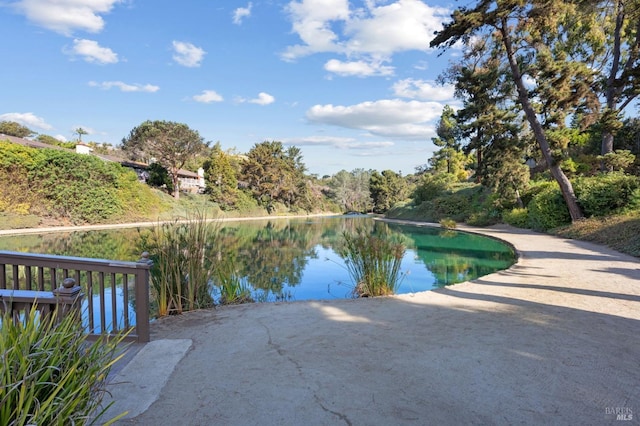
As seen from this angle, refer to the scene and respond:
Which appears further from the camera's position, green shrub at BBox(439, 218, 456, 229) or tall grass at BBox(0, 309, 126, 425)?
green shrub at BBox(439, 218, 456, 229)

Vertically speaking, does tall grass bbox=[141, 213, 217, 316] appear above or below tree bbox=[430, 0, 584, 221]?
below

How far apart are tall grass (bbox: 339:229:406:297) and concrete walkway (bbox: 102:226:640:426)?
55 cm

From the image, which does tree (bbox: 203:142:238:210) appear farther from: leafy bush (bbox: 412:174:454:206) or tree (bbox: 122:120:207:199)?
leafy bush (bbox: 412:174:454:206)

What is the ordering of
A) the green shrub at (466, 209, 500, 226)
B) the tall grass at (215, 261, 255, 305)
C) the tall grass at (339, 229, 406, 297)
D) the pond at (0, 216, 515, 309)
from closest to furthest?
1. the tall grass at (215, 261, 255, 305)
2. the tall grass at (339, 229, 406, 297)
3. the pond at (0, 216, 515, 309)
4. the green shrub at (466, 209, 500, 226)

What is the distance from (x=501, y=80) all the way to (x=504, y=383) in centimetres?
1390

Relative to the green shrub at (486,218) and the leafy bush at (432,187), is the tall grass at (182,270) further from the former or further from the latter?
the leafy bush at (432,187)

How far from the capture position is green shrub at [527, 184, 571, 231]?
38.6ft

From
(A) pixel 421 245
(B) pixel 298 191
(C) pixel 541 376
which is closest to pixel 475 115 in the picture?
(A) pixel 421 245

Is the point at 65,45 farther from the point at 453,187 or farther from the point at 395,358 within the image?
the point at 453,187

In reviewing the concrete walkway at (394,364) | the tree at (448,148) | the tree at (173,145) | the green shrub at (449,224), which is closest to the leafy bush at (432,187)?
the tree at (448,148)

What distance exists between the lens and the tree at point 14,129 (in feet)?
102

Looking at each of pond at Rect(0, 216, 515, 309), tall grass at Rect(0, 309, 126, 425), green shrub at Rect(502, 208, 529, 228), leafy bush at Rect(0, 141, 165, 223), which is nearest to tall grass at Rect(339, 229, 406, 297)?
pond at Rect(0, 216, 515, 309)

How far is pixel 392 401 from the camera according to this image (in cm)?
177

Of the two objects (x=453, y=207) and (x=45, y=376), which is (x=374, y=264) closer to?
(x=45, y=376)
